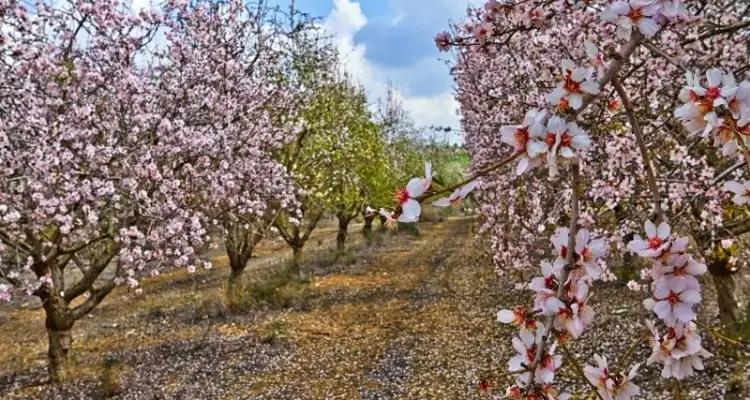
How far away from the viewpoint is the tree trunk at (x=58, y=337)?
343 inches

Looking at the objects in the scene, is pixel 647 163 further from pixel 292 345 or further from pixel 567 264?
pixel 292 345

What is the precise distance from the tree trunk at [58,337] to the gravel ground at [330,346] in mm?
268

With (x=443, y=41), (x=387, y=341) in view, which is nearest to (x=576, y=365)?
(x=443, y=41)

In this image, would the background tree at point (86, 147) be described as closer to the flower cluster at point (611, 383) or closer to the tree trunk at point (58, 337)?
the tree trunk at point (58, 337)

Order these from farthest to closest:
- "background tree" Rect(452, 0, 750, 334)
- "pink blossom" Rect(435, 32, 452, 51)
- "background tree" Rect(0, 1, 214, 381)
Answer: "background tree" Rect(0, 1, 214, 381), "background tree" Rect(452, 0, 750, 334), "pink blossom" Rect(435, 32, 452, 51)

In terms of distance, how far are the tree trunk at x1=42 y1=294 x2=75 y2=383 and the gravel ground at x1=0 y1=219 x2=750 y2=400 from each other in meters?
0.27

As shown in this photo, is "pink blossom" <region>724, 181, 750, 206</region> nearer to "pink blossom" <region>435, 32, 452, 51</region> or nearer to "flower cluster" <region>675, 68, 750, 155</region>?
"flower cluster" <region>675, 68, 750, 155</region>

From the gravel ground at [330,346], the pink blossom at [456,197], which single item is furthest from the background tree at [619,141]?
the gravel ground at [330,346]

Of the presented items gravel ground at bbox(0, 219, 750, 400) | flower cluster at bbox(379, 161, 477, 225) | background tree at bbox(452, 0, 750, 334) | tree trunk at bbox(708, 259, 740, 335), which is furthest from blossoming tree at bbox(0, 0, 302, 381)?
tree trunk at bbox(708, 259, 740, 335)

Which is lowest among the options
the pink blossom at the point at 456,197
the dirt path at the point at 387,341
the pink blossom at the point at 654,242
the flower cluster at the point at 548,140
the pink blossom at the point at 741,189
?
the dirt path at the point at 387,341

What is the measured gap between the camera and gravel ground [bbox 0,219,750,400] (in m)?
7.83

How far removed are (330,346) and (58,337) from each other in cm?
380

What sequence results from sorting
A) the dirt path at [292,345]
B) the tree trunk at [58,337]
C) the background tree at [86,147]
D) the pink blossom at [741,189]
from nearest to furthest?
the pink blossom at [741,189], the background tree at [86,147], the dirt path at [292,345], the tree trunk at [58,337]

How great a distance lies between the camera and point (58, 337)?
8938 millimetres
